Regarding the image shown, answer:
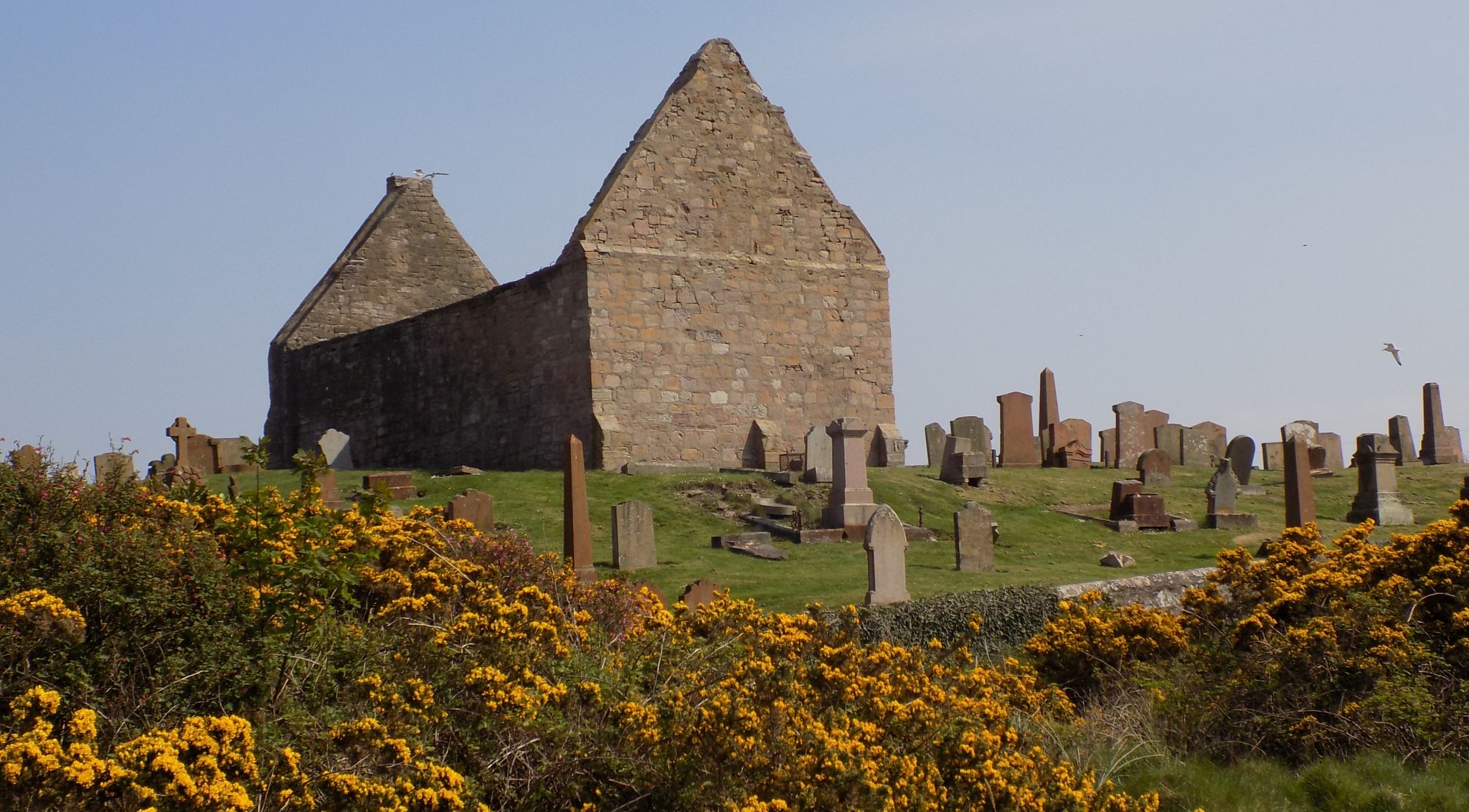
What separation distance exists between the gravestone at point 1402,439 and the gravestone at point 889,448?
425 inches

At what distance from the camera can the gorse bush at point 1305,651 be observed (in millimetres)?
9906

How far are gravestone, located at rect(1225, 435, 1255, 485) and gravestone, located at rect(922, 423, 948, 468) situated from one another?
513cm

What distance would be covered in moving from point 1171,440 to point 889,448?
692 cm

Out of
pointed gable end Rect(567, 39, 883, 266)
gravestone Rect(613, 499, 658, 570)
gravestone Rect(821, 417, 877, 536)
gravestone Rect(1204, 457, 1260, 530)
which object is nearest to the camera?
gravestone Rect(613, 499, 658, 570)

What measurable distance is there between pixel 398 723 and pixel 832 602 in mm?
6843

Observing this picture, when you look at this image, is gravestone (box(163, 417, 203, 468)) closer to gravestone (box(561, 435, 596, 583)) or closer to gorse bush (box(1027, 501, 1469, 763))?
gravestone (box(561, 435, 596, 583))

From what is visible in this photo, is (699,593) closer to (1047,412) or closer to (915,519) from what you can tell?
(915,519)

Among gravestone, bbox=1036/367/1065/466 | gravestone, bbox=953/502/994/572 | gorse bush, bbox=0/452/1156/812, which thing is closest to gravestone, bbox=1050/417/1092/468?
gravestone, bbox=1036/367/1065/466

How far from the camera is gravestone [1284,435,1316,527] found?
19.8 meters

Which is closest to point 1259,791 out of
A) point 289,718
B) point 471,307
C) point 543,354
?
point 289,718

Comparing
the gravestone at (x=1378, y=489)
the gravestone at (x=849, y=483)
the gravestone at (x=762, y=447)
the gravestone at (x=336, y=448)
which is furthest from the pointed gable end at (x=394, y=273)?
the gravestone at (x=1378, y=489)

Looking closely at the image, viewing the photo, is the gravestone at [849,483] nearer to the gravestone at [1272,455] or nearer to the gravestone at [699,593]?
the gravestone at [699,593]

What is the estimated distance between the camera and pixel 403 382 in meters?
30.1

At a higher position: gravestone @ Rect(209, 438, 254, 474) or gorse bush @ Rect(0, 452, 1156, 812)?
gravestone @ Rect(209, 438, 254, 474)
